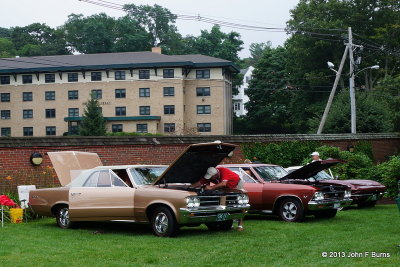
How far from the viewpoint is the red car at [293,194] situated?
48.0ft

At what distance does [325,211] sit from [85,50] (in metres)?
97.2

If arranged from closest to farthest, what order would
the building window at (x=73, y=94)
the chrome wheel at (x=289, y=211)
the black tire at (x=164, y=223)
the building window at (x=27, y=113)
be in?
the black tire at (x=164, y=223) → the chrome wheel at (x=289, y=211) → the building window at (x=73, y=94) → the building window at (x=27, y=113)

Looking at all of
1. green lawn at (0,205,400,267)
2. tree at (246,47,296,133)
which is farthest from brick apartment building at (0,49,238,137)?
green lawn at (0,205,400,267)

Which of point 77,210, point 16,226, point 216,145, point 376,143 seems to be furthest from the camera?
point 376,143

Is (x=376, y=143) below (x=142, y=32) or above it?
below

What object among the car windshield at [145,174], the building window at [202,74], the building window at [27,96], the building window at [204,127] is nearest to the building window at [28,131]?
the building window at [27,96]

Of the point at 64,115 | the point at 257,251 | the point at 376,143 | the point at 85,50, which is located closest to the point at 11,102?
Answer: the point at 64,115

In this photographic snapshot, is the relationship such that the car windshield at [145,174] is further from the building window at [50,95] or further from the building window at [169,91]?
the building window at [50,95]

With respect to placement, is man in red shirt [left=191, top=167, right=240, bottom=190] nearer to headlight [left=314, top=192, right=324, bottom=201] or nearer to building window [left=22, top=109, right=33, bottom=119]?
headlight [left=314, top=192, right=324, bottom=201]

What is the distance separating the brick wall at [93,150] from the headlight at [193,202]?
7989mm

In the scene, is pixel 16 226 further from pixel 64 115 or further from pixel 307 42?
pixel 64 115

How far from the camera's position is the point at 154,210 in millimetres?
12398

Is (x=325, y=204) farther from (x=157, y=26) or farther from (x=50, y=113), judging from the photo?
(x=157, y=26)

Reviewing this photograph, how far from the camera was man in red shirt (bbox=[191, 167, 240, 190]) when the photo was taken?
1253 centimetres
